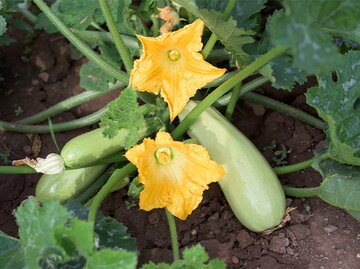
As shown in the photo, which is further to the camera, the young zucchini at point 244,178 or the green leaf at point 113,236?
the young zucchini at point 244,178

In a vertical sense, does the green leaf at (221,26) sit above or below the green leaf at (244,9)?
above

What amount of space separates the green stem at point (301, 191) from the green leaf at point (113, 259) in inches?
34.5

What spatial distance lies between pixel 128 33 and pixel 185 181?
0.86 m

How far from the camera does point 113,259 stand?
1.56m

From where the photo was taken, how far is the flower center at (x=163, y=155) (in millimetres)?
2059

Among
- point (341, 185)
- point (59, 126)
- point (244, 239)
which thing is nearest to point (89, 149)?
point (59, 126)

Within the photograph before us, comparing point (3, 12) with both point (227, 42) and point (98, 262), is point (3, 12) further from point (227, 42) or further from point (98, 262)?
point (98, 262)

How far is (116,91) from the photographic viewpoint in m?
2.82

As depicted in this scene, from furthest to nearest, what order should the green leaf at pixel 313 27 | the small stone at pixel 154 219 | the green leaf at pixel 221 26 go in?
the small stone at pixel 154 219, the green leaf at pixel 221 26, the green leaf at pixel 313 27

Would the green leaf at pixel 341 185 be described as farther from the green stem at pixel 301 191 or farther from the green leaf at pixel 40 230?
the green leaf at pixel 40 230

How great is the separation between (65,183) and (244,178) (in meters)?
0.68

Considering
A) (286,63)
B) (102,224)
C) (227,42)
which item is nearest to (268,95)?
(286,63)

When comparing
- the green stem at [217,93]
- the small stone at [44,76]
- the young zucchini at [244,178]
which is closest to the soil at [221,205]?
the small stone at [44,76]

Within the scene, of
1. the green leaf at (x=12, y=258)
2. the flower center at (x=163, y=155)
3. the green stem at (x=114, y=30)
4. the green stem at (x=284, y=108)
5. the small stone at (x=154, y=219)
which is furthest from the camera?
the green stem at (x=284, y=108)
